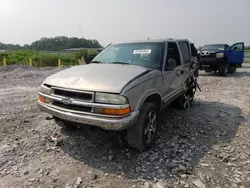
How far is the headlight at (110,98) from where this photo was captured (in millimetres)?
2605

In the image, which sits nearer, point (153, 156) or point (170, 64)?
point (153, 156)

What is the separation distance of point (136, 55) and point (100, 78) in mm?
1153

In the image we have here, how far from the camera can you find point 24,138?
3.74 m

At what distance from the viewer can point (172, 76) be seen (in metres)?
3.98

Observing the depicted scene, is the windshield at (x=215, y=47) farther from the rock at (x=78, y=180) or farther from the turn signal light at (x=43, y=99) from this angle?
the rock at (x=78, y=180)

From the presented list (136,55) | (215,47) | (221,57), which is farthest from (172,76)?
(215,47)

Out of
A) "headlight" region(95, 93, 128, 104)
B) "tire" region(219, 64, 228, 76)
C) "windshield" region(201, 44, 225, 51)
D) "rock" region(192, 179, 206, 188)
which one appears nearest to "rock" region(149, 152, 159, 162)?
"rock" region(192, 179, 206, 188)

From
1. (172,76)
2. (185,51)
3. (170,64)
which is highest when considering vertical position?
(185,51)

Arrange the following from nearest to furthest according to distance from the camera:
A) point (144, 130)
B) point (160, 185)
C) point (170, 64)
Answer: point (160, 185), point (144, 130), point (170, 64)

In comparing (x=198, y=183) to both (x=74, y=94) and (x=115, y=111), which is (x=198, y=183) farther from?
(x=74, y=94)

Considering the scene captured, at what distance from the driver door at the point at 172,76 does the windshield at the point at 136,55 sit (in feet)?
0.74

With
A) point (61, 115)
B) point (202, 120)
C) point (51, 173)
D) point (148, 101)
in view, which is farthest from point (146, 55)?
point (51, 173)

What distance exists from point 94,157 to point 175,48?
9.16 feet

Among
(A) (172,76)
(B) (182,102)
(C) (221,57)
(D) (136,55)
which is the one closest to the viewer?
(D) (136,55)
